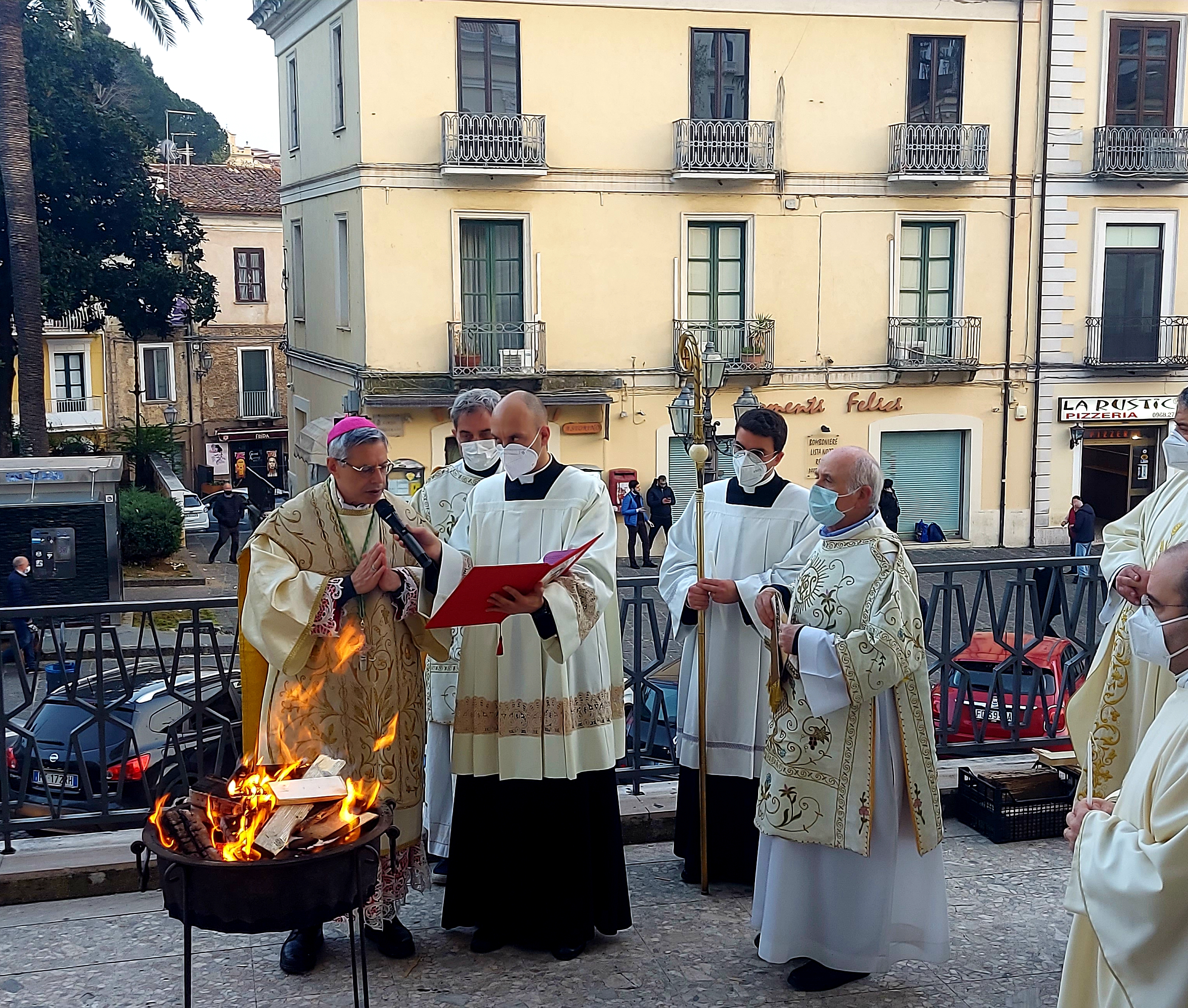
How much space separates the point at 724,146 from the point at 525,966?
59.4ft

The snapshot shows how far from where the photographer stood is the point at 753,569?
16.5ft

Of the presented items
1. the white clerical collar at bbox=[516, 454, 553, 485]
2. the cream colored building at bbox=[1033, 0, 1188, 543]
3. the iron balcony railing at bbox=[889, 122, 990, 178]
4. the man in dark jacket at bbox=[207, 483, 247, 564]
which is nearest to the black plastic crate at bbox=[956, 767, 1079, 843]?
the white clerical collar at bbox=[516, 454, 553, 485]

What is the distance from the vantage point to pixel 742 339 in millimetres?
21344

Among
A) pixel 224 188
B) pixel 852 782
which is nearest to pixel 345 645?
A: pixel 852 782

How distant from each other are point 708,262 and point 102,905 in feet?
58.2

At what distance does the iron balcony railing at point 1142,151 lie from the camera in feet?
71.5

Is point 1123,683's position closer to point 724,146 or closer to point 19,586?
point 19,586

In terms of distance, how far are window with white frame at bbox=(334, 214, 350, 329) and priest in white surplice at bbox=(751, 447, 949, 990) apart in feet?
58.7

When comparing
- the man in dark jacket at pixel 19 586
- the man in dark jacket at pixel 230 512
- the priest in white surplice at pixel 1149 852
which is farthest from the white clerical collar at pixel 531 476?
the man in dark jacket at pixel 230 512

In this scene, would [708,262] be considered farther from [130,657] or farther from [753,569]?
[753,569]

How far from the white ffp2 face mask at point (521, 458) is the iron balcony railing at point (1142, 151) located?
20.2 m

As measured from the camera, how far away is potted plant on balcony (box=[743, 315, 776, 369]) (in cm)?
2125

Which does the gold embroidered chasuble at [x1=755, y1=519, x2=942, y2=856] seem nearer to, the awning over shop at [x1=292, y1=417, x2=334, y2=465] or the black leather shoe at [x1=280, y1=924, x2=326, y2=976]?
the black leather shoe at [x1=280, y1=924, x2=326, y2=976]

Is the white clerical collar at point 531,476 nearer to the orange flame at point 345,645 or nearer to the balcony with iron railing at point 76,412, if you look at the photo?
the orange flame at point 345,645
